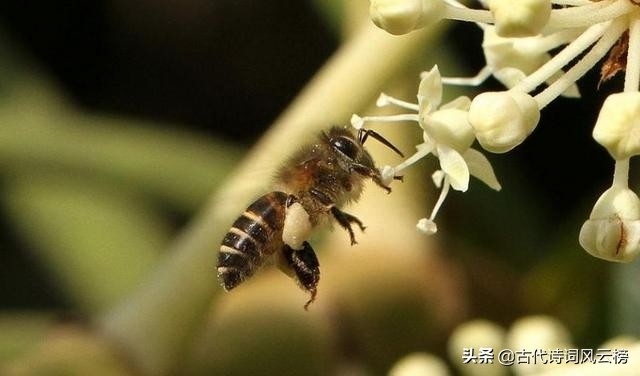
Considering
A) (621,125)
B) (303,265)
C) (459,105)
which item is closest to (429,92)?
(459,105)

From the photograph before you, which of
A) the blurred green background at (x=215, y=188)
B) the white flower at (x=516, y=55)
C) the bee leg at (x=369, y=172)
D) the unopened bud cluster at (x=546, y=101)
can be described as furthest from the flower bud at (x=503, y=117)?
the blurred green background at (x=215, y=188)

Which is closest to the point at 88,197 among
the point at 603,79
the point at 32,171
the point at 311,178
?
the point at 32,171

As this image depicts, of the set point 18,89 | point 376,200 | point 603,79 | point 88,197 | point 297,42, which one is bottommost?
point 603,79

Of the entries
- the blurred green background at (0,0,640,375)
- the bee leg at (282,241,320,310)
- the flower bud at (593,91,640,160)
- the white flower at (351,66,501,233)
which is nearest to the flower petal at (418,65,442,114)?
the white flower at (351,66,501,233)

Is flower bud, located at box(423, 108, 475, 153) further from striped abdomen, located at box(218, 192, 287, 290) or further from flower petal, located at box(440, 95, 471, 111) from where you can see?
striped abdomen, located at box(218, 192, 287, 290)

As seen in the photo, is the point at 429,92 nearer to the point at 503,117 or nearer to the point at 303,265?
the point at 503,117

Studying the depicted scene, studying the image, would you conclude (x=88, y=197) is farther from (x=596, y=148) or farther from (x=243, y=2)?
(x=596, y=148)
